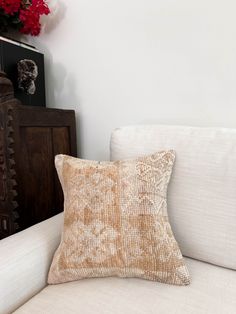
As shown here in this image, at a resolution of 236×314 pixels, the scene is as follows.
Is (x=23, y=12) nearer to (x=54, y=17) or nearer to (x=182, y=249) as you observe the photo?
(x=54, y=17)

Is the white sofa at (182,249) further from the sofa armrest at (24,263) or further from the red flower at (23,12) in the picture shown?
the red flower at (23,12)

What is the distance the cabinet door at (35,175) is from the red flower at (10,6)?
572 millimetres

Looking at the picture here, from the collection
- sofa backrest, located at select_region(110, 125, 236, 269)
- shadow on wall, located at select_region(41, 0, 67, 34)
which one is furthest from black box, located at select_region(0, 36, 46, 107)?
sofa backrest, located at select_region(110, 125, 236, 269)

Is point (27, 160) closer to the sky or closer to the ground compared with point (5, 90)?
closer to the ground

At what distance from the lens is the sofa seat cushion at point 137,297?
72cm

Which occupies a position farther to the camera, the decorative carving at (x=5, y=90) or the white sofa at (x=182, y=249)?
the decorative carving at (x=5, y=90)

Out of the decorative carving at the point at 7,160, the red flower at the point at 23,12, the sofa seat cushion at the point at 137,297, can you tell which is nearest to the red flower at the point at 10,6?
the red flower at the point at 23,12

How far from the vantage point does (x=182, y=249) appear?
0.95 metres

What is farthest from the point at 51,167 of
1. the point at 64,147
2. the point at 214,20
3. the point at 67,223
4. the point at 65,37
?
the point at 214,20

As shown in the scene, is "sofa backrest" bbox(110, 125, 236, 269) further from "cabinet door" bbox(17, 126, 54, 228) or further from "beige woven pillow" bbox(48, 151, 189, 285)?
"cabinet door" bbox(17, 126, 54, 228)

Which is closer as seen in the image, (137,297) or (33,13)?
(137,297)

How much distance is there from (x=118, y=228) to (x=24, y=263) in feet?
0.98

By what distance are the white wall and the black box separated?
86mm

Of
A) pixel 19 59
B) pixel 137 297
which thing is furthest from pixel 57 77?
pixel 137 297
